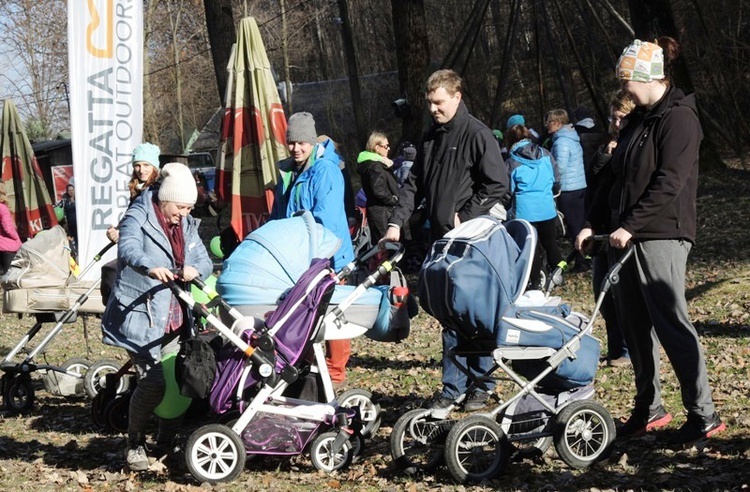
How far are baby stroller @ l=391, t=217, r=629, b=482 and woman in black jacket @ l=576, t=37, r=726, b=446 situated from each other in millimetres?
216

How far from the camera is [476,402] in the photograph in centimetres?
691

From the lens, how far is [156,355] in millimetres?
6129

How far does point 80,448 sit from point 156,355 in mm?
1632

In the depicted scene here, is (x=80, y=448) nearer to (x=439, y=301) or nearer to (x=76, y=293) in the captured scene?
(x=76, y=293)

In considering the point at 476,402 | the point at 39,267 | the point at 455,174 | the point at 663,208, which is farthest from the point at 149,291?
the point at 663,208

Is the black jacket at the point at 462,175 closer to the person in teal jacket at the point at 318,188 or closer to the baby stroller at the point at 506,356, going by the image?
the baby stroller at the point at 506,356

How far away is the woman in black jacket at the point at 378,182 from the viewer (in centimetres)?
1291

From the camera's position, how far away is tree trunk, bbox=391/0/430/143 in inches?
671

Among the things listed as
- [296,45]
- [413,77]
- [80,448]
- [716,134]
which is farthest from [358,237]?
[296,45]

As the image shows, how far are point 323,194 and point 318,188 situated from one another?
0.20ft

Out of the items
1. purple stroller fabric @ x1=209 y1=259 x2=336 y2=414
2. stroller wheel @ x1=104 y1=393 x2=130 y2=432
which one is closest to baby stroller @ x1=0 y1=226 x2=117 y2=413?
stroller wheel @ x1=104 y1=393 x2=130 y2=432

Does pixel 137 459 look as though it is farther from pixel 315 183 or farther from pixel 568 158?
pixel 568 158

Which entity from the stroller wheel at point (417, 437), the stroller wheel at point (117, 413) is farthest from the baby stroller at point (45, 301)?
the stroller wheel at point (417, 437)

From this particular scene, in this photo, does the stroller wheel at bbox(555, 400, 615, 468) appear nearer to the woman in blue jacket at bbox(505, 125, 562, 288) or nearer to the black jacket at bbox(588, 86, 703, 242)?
the black jacket at bbox(588, 86, 703, 242)
